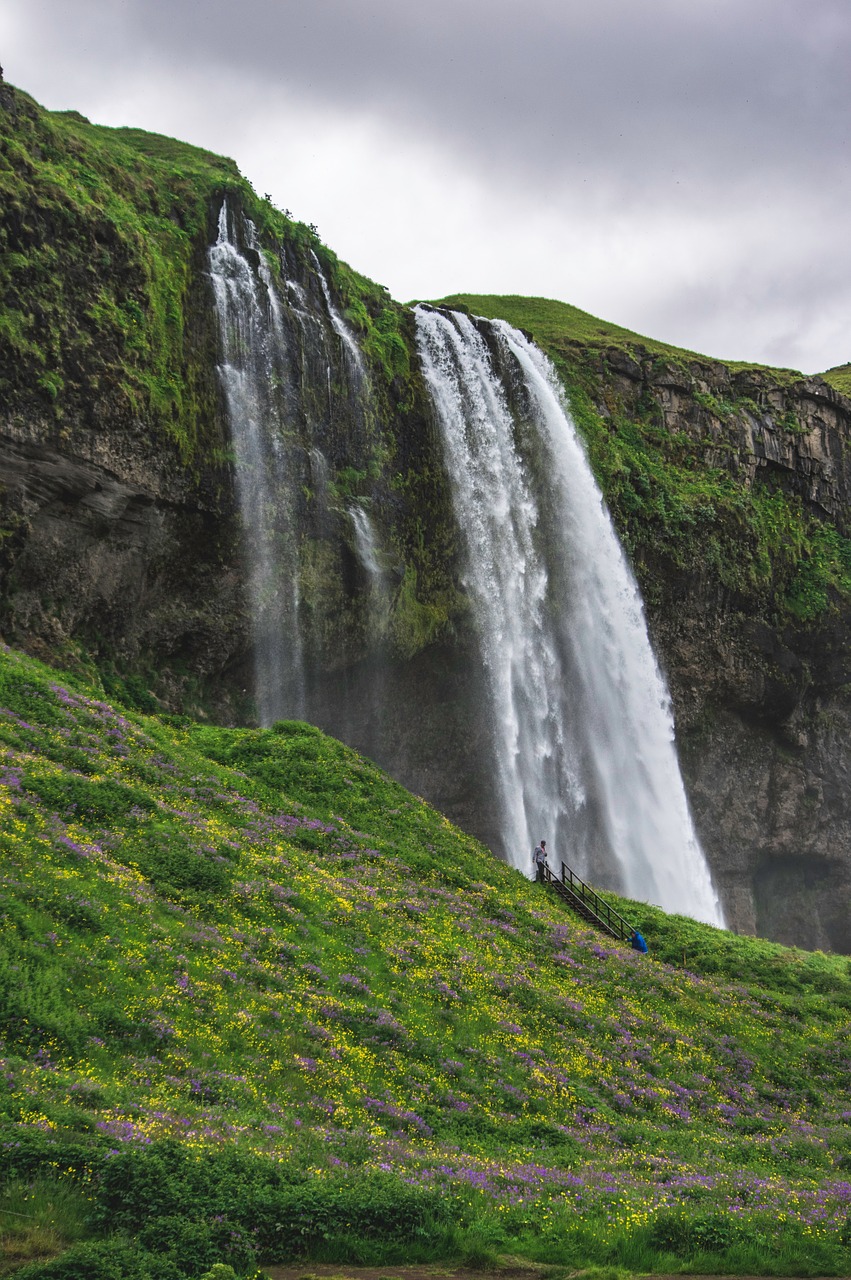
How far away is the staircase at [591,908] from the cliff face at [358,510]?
11.4 meters

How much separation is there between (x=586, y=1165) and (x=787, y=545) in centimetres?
4467

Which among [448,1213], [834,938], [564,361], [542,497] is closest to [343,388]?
[542,497]

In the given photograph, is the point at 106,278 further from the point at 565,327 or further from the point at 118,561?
the point at 565,327

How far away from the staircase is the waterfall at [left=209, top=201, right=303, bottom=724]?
1248 centimetres

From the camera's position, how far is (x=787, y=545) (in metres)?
51.1

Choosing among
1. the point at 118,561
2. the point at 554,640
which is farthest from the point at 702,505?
the point at 118,561

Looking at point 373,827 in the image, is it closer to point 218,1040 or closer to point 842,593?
point 218,1040

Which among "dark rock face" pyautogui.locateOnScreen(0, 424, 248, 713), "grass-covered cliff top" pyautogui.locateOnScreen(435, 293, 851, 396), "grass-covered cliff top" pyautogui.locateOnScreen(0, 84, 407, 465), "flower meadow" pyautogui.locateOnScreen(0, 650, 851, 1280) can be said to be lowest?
"flower meadow" pyautogui.locateOnScreen(0, 650, 851, 1280)

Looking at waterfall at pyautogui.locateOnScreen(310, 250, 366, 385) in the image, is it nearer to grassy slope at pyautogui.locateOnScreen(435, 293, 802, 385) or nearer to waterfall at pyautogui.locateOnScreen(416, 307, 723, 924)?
waterfall at pyautogui.locateOnScreen(416, 307, 723, 924)

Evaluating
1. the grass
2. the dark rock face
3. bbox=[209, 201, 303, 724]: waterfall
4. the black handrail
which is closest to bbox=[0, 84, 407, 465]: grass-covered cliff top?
bbox=[209, 201, 303, 724]: waterfall

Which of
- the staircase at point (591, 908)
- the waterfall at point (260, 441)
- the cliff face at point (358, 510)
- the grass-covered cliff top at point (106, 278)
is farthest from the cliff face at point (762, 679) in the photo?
the grass-covered cliff top at point (106, 278)

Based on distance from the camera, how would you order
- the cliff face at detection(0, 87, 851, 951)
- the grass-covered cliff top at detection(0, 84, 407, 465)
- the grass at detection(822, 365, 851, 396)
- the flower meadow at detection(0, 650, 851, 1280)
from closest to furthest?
1. the flower meadow at detection(0, 650, 851, 1280)
2. the grass-covered cliff top at detection(0, 84, 407, 465)
3. the cliff face at detection(0, 87, 851, 951)
4. the grass at detection(822, 365, 851, 396)

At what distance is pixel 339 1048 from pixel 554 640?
29.1m

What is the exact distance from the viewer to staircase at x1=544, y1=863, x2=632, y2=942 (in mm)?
26203
